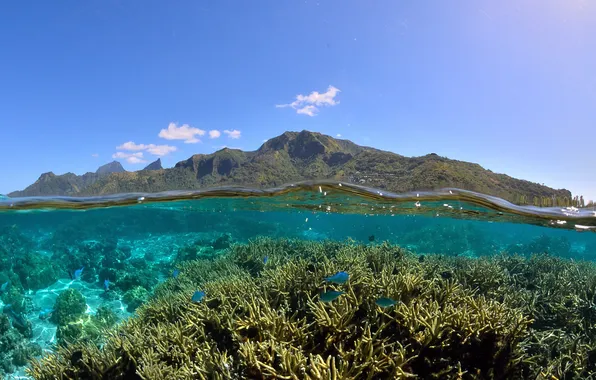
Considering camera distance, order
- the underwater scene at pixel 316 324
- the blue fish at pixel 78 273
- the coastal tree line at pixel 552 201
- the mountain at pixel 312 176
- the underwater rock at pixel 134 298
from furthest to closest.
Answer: the blue fish at pixel 78 273 < the mountain at pixel 312 176 < the coastal tree line at pixel 552 201 < the underwater rock at pixel 134 298 < the underwater scene at pixel 316 324

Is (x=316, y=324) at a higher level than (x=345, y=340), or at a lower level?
higher

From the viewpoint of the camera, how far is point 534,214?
64.2 feet

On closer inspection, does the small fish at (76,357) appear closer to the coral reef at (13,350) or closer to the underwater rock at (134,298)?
the coral reef at (13,350)

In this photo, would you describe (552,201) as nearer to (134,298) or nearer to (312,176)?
(312,176)

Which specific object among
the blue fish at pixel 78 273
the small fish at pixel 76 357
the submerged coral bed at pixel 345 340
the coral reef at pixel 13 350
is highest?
the submerged coral bed at pixel 345 340

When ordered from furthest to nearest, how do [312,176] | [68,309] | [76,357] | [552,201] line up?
1. [312,176]
2. [552,201]
3. [68,309]
4. [76,357]

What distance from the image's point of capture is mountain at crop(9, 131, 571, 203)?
17.4 m

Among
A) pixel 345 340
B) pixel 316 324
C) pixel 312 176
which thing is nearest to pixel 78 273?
pixel 312 176

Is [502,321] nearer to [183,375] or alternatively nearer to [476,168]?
[183,375]

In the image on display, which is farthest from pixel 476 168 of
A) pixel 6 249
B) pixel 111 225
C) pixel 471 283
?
pixel 111 225

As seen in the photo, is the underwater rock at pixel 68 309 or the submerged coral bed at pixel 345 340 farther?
the underwater rock at pixel 68 309

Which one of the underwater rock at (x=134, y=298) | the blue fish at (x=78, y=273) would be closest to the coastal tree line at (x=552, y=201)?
the underwater rock at (x=134, y=298)

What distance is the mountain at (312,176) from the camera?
17359 mm

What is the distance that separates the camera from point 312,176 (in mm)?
18688
